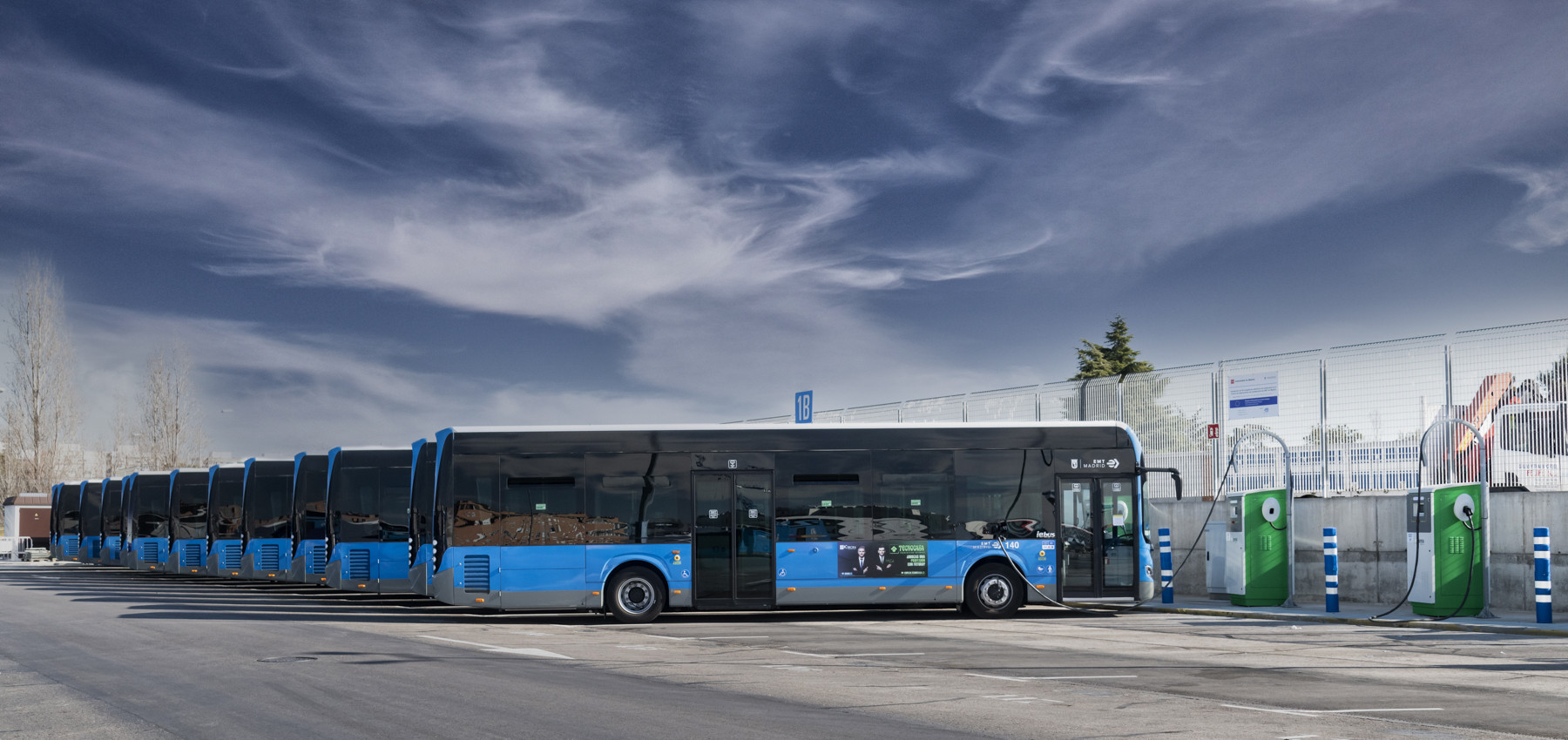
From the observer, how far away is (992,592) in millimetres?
19938

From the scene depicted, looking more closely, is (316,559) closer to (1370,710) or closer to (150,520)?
(150,520)

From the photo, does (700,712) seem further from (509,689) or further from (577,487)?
(577,487)

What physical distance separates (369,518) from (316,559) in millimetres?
2672

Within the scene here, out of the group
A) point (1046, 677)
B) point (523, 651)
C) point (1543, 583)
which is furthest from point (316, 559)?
point (1543, 583)

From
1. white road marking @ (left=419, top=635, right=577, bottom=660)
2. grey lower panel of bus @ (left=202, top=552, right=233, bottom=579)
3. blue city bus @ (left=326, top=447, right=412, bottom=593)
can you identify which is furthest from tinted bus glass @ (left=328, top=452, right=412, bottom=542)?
white road marking @ (left=419, top=635, right=577, bottom=660)

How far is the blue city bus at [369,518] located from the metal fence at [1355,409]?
11883 millimetres

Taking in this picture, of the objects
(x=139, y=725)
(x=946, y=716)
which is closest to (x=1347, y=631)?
(x=946, y=716)

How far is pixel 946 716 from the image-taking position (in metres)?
9.51

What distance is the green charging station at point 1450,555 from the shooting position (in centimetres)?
1845

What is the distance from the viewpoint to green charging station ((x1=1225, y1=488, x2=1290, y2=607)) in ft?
70.9

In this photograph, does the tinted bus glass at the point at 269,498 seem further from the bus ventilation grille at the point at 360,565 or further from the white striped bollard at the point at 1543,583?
the white striped bollard at the point at 1543,583

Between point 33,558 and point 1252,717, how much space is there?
184 ft

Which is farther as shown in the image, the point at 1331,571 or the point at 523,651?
the point at 1331,571

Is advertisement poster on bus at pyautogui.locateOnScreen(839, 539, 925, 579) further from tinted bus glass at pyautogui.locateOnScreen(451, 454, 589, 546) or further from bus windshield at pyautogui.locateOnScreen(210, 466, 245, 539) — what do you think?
bus windshield at pyautogui.locateOnScreen(210, 466, 245, 539)
